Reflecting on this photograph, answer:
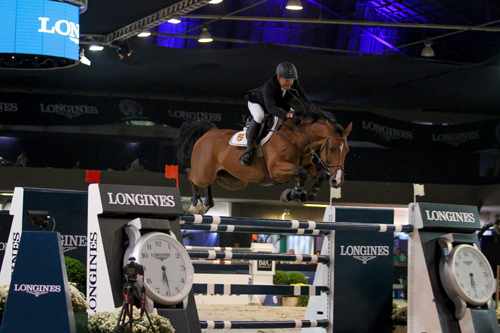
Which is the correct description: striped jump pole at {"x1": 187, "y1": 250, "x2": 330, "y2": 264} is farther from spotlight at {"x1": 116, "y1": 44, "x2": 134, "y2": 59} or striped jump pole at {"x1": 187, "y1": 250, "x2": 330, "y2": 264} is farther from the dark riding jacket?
spotlight at {"x1": 116, "y1": 44, "x2": 134, "y2": 59}

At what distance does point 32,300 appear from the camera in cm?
229

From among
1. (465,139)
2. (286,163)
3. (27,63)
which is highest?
(465,139)

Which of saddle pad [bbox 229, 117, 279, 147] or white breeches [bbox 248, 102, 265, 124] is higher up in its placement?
white breeches [bbox 248, 102, 265, 124]

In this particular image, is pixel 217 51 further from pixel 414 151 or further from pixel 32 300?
pixel 32 300

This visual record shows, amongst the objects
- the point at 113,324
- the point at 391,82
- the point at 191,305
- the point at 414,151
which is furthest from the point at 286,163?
the point at 414,151

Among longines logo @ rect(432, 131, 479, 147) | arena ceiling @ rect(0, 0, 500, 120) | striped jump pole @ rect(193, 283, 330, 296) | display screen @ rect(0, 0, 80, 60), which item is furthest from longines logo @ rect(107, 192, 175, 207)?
longines logo @ rect(432, 131, 479, 147)

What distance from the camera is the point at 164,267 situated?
8.97 ft

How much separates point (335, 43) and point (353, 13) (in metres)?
1.42

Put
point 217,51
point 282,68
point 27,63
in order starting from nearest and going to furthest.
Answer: point 282,68, point 27,63, point 217,51

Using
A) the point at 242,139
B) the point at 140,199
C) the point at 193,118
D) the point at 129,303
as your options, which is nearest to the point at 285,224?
the point at 140,199

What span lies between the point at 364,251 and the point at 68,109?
11340 millimetres

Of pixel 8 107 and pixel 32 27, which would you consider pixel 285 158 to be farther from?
pixel 8 107

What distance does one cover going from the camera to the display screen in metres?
5.95

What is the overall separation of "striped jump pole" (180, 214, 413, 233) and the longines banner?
34.8 feet
